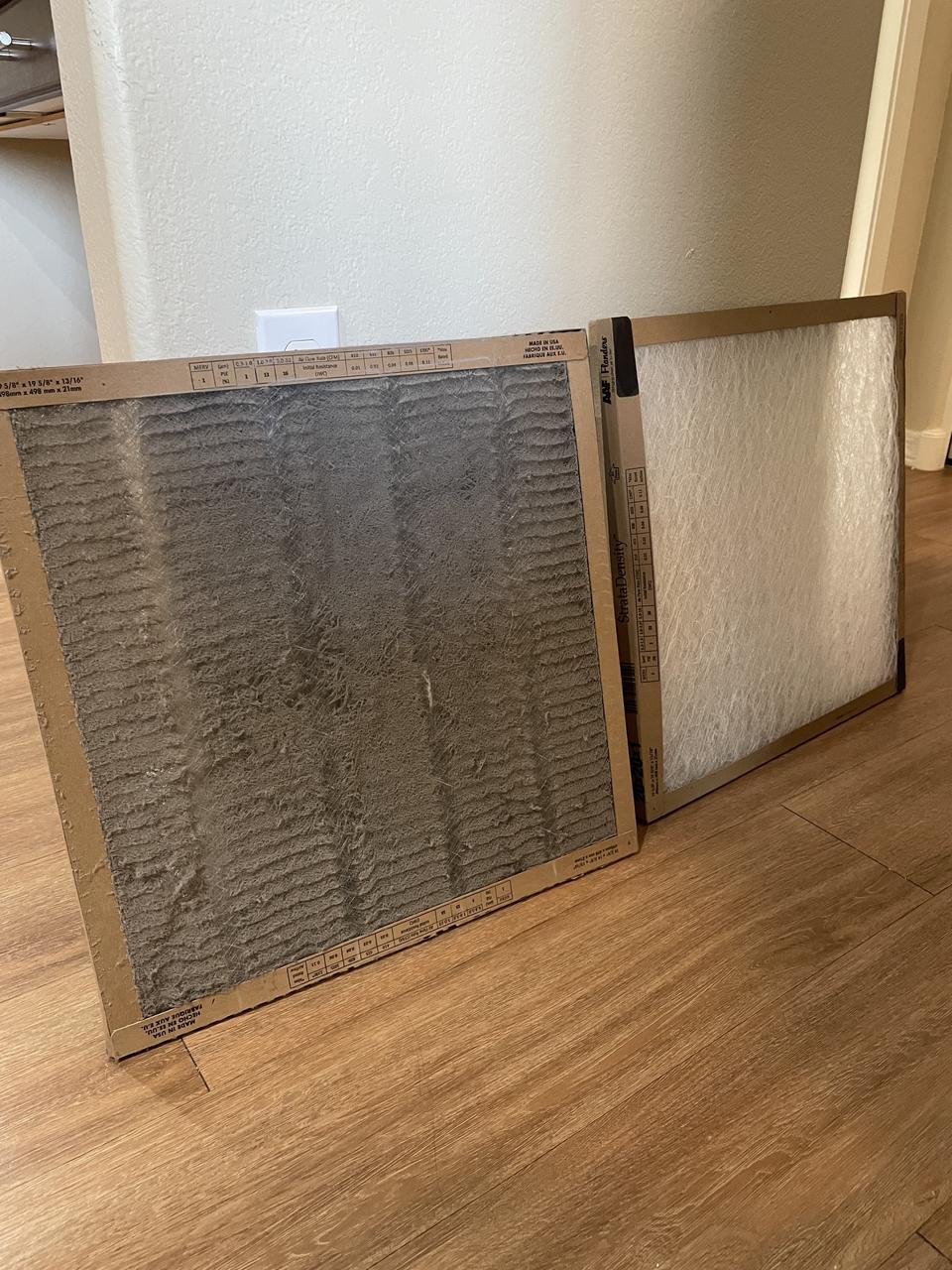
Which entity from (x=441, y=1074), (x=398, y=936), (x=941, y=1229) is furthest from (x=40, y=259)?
(x=941, y=1229)

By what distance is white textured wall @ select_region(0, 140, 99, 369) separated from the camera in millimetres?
2215

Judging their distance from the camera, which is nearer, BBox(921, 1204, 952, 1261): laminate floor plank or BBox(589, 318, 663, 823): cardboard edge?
BBox(921, 1204, 952, 1261): laminate floor plank

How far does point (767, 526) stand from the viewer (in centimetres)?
129

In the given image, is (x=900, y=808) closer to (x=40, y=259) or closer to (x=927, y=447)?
(x=927, y=447)

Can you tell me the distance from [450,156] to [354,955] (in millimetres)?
877

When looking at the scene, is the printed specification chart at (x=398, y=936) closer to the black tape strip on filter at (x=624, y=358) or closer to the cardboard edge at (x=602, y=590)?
the cardboard edge at (x=602, y=590)

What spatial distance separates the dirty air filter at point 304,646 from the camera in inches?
32.8

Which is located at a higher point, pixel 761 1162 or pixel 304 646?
pixel 304 646

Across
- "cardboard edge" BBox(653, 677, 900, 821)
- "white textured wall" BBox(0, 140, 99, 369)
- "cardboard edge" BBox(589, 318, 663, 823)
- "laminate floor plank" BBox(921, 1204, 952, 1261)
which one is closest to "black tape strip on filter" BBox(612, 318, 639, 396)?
"cardboard edge" BBox(589, 318, 663, 823)

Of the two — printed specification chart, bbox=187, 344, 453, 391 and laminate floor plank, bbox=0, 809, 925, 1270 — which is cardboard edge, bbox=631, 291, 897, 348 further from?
laminate floor plank, bbox=0, 809, 925, 1270

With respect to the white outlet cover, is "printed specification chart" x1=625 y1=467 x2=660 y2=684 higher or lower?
lower

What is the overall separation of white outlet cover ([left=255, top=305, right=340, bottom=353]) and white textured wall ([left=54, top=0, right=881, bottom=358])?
0.01 meters

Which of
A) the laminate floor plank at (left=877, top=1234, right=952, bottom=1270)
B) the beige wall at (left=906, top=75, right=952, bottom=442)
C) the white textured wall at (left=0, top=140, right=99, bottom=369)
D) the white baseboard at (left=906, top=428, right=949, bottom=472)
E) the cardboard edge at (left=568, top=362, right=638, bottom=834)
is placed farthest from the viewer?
the white baseboard at (left=906, top=428, right=949, bottom=472)

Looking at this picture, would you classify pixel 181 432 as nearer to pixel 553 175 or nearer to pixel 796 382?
pixel 553 175
